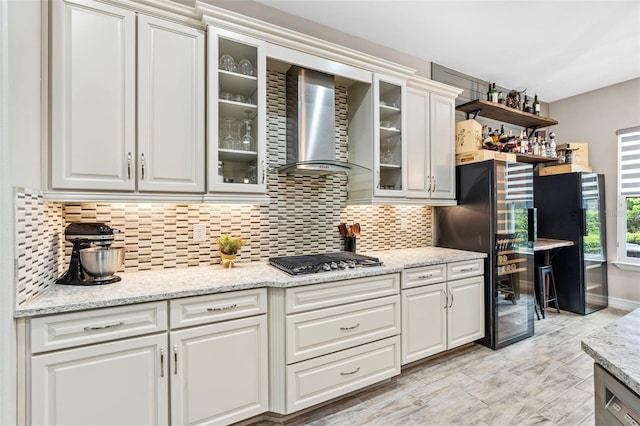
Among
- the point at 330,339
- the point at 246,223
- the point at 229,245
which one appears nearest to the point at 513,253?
the point at 330,339

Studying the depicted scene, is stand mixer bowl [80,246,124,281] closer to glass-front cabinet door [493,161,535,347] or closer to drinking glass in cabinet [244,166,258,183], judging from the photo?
drinking glass in cabinet [244,166,258,183]

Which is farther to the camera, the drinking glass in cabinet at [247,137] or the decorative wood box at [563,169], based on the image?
the decorative wood box at [563,169]

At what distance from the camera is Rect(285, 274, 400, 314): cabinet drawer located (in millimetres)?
1896

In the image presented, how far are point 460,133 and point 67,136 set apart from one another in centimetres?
329

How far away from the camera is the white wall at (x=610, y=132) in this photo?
12.8 feet

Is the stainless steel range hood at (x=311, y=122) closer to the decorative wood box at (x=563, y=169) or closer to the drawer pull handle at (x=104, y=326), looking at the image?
the drawer pull handle at (x=104, y=326)

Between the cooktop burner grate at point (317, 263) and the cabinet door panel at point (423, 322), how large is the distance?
0.46 metres

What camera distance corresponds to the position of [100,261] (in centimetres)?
170

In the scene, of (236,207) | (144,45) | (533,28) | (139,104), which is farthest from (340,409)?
(533,28)

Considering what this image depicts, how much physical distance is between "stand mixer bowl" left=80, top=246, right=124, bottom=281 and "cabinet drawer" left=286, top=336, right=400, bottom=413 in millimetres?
1185

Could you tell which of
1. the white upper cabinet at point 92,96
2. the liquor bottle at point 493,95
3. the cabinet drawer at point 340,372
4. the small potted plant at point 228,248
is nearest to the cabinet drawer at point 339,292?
the cabinet drawer at point 340,372

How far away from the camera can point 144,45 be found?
182cm

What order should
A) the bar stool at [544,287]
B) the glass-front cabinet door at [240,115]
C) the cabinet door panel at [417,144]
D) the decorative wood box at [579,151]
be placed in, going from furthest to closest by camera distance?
the decorative wood box at [579,151]
the bar stool at [544,287]
the cabinet door panel at [417,144]
the glass-front cabinet door at [240,115]

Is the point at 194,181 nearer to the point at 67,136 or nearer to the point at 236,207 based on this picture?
the point at 236,207
